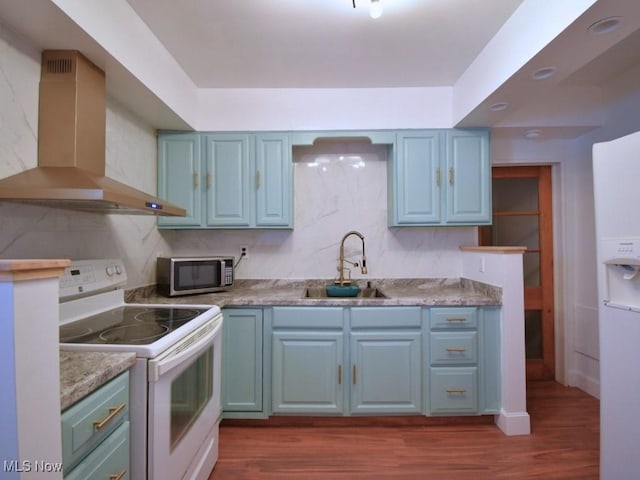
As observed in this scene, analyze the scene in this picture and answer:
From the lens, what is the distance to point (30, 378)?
622mm

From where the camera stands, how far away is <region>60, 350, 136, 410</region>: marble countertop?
822mm

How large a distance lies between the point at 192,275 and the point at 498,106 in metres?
2.44

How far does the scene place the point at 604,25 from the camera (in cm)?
132

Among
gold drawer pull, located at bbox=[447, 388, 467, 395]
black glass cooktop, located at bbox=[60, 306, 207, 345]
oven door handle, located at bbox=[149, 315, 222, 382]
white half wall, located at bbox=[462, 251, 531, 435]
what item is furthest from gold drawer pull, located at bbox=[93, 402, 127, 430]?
white half wall, located at bbox=[462, 251, 531, 435]

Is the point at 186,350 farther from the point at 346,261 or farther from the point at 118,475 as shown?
the point at 346,261

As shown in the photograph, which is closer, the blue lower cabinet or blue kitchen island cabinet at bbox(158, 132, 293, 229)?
the blue lower cabinet

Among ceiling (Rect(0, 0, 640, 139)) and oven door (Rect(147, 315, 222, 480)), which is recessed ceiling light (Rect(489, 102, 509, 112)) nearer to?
ceiling (Rect(0, 0, 640, 139))

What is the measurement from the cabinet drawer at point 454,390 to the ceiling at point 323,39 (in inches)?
83.0

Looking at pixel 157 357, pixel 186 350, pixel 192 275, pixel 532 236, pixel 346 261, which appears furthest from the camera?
pixel 532 236

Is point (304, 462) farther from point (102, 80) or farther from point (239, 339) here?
point (102, 80)

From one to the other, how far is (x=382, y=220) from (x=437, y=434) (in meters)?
1.63

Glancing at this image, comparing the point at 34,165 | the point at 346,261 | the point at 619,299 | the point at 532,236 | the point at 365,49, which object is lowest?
the point at 619,299

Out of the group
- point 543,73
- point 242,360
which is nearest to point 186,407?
point 242,360

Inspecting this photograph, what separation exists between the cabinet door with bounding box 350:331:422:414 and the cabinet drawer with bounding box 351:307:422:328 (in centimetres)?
6
